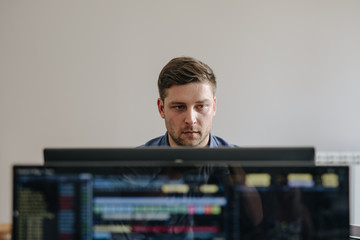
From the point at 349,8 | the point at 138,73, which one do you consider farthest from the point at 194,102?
the point at 349,8

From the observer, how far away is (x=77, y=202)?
888 millimetres

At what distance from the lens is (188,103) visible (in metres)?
1.65

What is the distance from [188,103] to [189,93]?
46mm

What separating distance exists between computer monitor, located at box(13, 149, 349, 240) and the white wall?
1.97m

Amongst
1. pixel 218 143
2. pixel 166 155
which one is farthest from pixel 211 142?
pixel 166 155

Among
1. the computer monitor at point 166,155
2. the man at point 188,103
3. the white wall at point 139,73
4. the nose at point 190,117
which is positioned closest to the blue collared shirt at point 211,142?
the man at point 188,103

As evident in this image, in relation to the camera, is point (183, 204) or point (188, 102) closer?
point (183, 204)

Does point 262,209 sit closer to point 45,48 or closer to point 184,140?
point 184,140

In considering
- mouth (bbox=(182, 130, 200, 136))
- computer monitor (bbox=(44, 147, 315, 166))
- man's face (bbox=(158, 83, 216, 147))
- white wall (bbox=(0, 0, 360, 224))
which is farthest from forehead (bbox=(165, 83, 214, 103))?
white wall (bbox=(0, 0, 360, 224))

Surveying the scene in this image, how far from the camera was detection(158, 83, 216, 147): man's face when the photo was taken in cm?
161

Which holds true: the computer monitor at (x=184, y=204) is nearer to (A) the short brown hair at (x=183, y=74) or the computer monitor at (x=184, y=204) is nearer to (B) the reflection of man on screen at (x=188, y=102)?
(B) the reflection of man on screen at (x=188, y=102)

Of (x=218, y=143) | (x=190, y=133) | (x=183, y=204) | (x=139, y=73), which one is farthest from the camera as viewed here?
(x=139, y=73)

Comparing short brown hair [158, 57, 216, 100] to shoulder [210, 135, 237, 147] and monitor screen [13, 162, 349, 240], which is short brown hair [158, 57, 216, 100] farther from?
monitor screen [13, 162, 349, 240]

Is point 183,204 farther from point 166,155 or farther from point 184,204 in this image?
point 166,155
